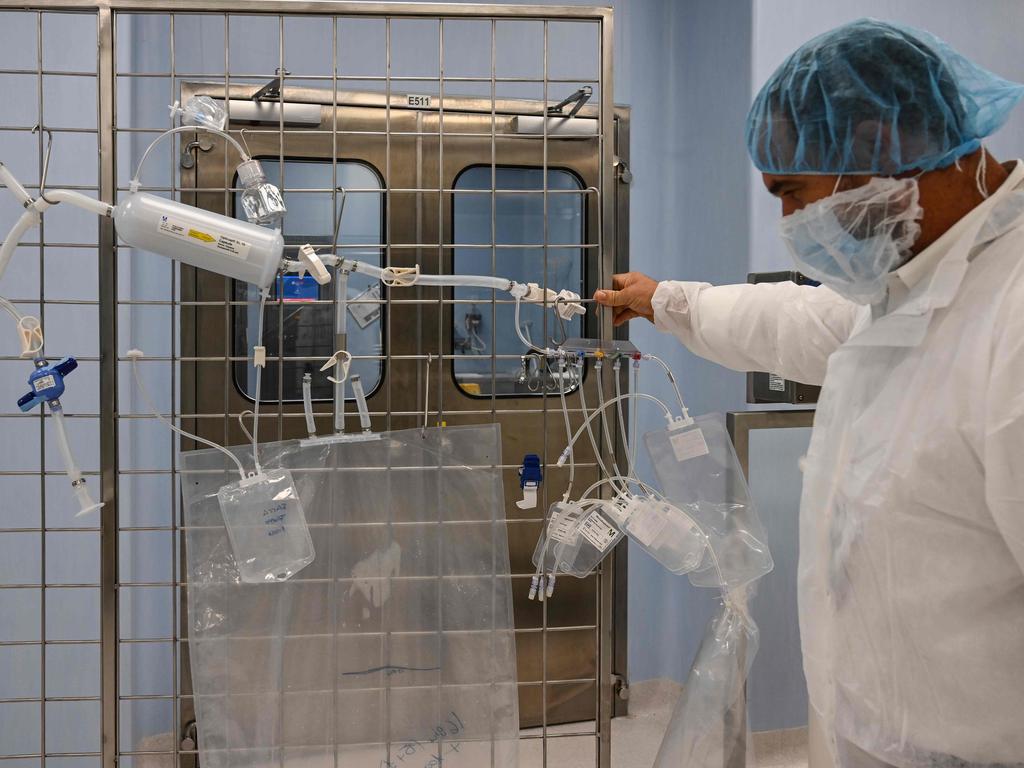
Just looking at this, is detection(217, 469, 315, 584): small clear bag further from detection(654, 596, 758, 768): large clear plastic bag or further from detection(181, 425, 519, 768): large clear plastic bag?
detection(654, 596, 758, 768): large clear plastic bag

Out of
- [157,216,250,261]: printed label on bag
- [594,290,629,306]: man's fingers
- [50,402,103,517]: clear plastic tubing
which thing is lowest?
[50,402,103,517]: clear plastic tubing

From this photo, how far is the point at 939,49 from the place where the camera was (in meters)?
1.06

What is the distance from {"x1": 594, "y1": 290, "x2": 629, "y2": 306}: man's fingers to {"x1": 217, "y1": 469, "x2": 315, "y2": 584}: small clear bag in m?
0.64

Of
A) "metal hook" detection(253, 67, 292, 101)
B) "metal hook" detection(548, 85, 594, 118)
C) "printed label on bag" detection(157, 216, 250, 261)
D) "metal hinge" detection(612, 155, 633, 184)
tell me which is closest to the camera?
"printed label on bag" detection(157, 216, 250, 261)

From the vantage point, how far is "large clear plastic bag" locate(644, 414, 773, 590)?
163 cm

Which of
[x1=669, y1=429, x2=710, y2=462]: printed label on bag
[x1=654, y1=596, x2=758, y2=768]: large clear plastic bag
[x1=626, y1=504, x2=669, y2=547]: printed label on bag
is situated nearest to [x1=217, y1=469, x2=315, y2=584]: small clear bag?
[x1=626, y1=504, x2=669, y2=547]: printed label on bag

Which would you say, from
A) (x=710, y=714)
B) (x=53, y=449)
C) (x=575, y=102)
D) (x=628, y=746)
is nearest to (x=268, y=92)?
(x=575, y=102)

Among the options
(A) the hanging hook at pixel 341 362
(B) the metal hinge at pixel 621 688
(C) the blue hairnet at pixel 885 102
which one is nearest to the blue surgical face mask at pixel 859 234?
(C) the blue hairnet at pixel 885 102

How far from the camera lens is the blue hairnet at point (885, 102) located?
1.03 meters

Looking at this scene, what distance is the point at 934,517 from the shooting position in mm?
1006

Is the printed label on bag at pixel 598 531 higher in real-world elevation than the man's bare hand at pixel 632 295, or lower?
lower

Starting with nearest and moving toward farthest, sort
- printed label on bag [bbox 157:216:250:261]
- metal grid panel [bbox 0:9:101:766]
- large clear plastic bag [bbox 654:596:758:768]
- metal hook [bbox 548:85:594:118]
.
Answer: printed label on bag [bbox 157:216:250:261]
large clear plastic bag [bbox 654:596:758:768]
metal grid panel [bbox 0:9:101:766]
metal hook [bbox 548:85:594:118]

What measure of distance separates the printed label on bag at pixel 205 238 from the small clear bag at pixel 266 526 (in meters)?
0.39

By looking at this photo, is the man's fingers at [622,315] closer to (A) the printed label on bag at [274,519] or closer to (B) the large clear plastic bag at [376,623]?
(B) the large clear plastic bag at [376,623]
